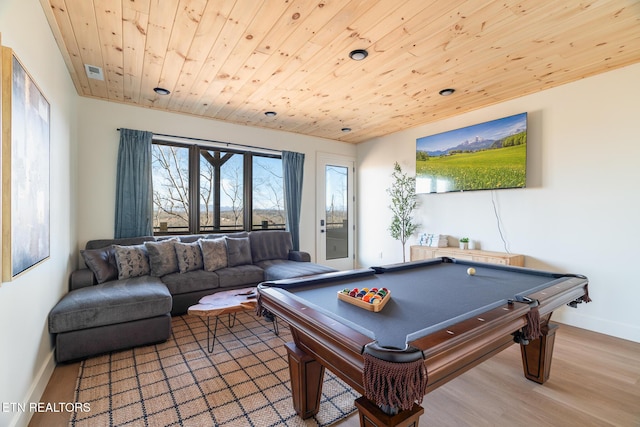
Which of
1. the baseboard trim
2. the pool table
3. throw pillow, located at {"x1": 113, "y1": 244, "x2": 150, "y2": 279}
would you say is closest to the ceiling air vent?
throw pillow, located at {"x1": 113, "y1": 244, "x2": 150, "y2": 279}

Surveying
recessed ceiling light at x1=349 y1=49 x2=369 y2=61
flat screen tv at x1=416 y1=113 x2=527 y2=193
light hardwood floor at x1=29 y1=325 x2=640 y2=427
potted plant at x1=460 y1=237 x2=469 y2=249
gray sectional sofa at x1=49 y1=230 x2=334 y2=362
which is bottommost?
light hardwood floor at x1=29 y1=325 x2=640 y2=427

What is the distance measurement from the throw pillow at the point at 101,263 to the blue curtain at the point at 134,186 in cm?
51

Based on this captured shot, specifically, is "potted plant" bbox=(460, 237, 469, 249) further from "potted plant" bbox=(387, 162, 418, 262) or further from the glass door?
the glass door

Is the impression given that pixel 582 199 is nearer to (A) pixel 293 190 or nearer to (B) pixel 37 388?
(A) pixel 293 190

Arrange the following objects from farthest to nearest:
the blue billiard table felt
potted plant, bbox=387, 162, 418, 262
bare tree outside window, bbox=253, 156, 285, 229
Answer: bare tree outside window, bbox=253, 156, 285, 229
potted plant, bbox=387, 162, 418, 262
the blue billiard table felt

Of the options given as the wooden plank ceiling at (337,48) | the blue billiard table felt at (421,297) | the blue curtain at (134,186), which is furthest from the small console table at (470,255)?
the blue curtain at (134,186)

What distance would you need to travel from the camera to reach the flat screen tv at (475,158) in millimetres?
3482

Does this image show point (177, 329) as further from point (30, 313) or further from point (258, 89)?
point (258, 89)

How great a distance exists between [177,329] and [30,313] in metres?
1.43

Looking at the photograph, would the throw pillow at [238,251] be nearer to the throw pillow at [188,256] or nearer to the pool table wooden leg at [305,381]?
the throw pillow at [188,256]

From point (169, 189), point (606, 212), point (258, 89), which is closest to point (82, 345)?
point (169, 189)

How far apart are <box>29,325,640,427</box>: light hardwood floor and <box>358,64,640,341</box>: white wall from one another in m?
0.64

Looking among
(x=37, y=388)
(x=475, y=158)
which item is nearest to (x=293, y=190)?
(x=475, y=158)

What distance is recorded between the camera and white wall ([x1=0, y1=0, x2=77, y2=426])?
4.77 feet
